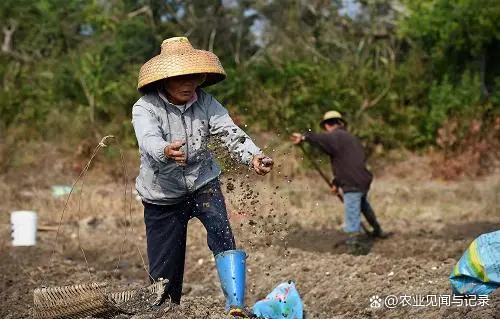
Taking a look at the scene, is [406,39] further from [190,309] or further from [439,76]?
[190,309]

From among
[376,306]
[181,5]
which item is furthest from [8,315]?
[181,5]

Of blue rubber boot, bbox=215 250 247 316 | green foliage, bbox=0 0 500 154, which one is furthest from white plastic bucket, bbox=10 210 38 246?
green foliage, bbox=0 0 500 154

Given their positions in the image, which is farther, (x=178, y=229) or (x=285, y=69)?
(x=285, y=69)

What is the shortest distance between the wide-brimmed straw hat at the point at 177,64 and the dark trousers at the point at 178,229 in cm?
65

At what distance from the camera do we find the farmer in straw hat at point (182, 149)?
14.0 ft

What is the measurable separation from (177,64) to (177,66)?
0.6 inches

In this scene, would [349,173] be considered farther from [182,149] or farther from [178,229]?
[182,149]

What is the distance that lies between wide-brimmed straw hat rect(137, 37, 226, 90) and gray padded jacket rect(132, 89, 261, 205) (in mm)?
152

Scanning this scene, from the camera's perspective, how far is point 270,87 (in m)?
16.8

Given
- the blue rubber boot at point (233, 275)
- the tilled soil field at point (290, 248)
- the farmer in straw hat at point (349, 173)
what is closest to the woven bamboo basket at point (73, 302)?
the tilled soil field at point (290, 248)

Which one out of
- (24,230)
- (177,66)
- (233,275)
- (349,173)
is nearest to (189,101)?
(177,66)

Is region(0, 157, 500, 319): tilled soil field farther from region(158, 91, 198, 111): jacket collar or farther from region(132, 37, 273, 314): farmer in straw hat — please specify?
region(158, 91, 198, 111): jacket collar

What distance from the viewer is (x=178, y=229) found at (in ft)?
14.8

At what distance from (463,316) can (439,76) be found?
1373 centimetres
